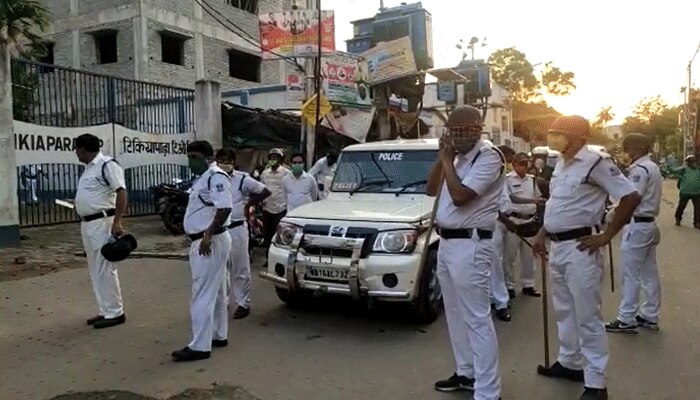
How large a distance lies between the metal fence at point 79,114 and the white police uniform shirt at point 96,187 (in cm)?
503

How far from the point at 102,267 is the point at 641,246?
202 inches

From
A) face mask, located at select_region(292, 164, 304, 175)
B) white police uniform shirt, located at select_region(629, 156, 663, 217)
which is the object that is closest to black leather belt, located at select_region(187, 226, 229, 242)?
white police uniform shirt, located at select_region(629, 156, 663, 217)

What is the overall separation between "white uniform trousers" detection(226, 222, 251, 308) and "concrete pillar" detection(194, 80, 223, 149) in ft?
25.7

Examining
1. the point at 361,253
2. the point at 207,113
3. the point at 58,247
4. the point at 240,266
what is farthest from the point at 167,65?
the point at 361,253

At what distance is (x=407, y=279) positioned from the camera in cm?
564

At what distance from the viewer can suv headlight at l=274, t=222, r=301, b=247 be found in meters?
6.18

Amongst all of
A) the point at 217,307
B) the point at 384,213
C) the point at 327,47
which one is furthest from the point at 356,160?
the point at 327,47

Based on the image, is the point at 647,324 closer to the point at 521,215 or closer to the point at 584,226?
the point at 521,215

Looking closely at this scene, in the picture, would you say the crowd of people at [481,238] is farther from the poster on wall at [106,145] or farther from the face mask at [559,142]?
the poster on wall at [106,145]

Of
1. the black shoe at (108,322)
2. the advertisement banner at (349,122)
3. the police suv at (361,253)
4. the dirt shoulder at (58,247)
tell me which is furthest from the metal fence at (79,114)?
the police suv at (361,253)

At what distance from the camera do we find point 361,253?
5.73 m

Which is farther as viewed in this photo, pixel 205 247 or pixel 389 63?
pixel 389 63

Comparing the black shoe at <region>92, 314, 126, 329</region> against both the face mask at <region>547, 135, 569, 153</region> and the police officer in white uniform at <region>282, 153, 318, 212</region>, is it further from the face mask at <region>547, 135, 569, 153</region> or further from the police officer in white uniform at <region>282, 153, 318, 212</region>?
the face mask at <region>547, 135, 569, 153</region>

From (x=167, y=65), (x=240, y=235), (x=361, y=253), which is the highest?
(x=167, y=65)
